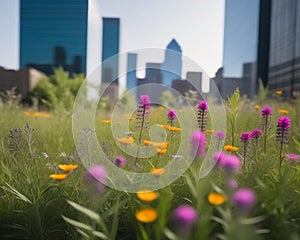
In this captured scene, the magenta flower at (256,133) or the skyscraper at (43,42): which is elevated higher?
the skyscraper at (43,42)

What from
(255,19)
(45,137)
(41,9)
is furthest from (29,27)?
(45,137)

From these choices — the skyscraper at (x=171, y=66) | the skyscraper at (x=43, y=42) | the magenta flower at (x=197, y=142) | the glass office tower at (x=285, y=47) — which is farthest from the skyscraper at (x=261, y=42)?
the skyscraper at (x=43, y=42)

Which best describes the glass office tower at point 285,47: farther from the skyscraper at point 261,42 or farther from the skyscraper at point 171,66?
the skyscraper at point 171,66

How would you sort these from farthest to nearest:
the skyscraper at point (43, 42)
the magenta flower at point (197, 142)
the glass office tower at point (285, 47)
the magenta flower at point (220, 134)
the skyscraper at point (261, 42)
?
the skyscraper at point (43, 42), the skyscraper at point (261, 42), the glass office tower at point (285, 47), the magenta flower at point (220, 134), the magenta flower at point (197, 142)

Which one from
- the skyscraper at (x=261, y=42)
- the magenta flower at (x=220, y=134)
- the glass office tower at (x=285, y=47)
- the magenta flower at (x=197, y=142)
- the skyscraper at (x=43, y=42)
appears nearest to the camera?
the magenta flower at (x=197, y=142)

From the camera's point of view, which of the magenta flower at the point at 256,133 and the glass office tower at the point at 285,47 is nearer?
the magenta flower at the point at 256,133

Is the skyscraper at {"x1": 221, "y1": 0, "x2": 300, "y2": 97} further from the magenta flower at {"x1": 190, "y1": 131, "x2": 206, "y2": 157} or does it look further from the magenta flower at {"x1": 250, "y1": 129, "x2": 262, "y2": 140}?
the magenta flower at {"x1": 190, "y1": 131, "x2": 206, "y2": 157}

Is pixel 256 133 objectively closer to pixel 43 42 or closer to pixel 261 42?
pixel 261 42

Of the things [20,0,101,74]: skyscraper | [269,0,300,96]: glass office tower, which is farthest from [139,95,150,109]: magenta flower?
[20,0,101,74]: skyscraper

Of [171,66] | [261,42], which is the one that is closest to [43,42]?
[261,42]

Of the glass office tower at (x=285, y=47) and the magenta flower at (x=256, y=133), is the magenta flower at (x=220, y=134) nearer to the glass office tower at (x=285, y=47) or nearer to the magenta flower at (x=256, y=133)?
the magenta flower at (x=256, y=133)

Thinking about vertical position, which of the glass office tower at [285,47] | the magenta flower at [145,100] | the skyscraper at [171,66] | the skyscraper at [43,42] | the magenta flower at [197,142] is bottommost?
the magenta flower at [197,142]

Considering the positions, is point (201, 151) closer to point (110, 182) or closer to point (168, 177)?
point (168, 177)
